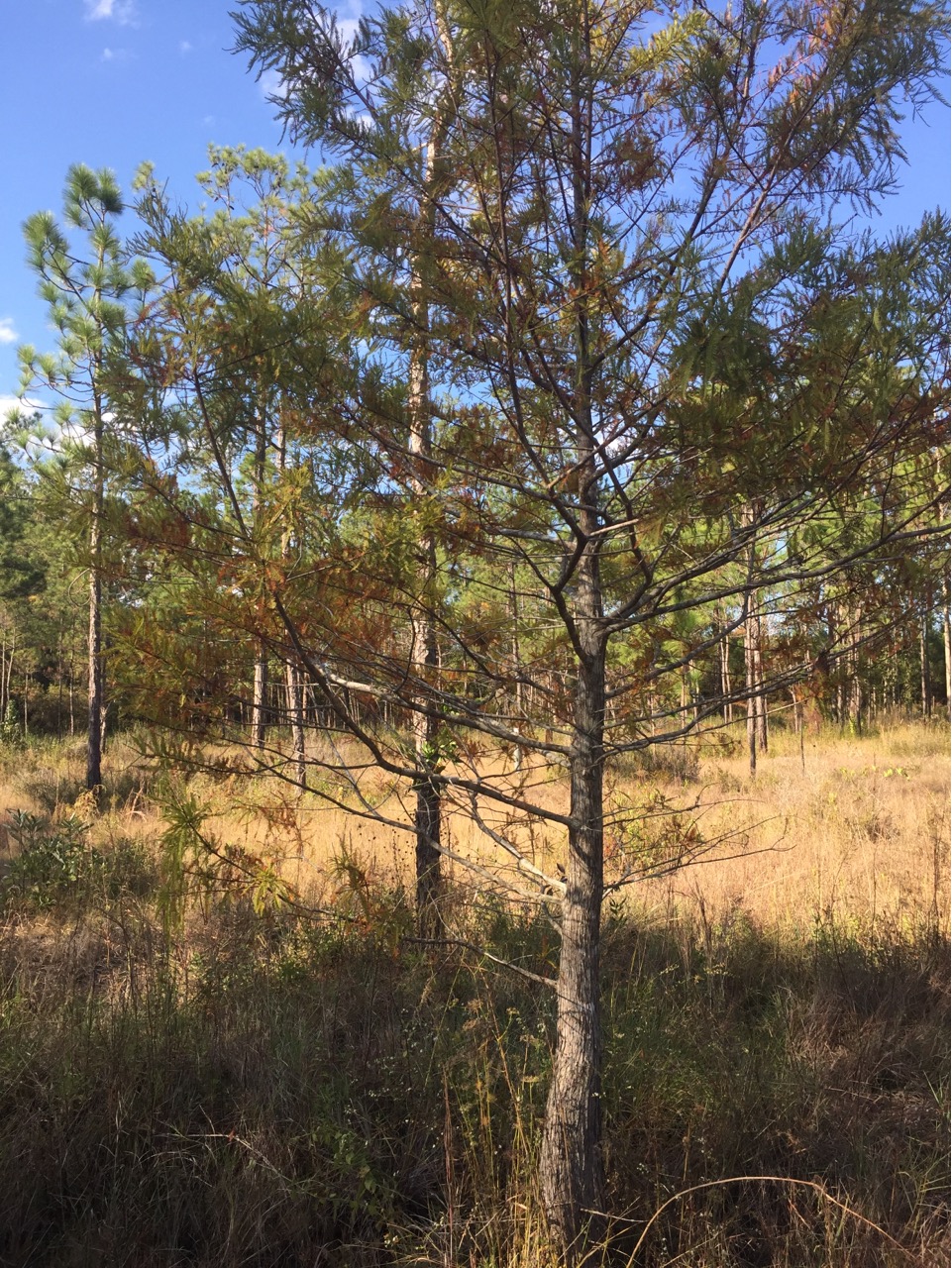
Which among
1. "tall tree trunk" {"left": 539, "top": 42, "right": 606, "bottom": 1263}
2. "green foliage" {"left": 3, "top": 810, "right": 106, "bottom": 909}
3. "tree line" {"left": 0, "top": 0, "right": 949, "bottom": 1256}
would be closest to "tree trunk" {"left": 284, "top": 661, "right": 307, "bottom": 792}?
"tree line" {"left": 0, "top": 0, "right": 949, "bottom": 1256}

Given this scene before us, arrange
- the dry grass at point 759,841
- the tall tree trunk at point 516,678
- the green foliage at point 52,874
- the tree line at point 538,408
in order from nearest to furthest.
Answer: the tree line at point 538,408 < the tall tree trunk at point 516,678 < the dry grass at point 759,841 < the green foliage at point 52,874

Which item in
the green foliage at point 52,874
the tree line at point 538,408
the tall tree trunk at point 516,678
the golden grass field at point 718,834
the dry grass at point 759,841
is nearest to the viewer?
the tree line at point 538,408

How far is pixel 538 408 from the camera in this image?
8.92ft

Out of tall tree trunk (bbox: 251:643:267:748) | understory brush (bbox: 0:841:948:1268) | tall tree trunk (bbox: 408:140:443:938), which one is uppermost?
tall tree trunk (bbox: 408:140:443:938)

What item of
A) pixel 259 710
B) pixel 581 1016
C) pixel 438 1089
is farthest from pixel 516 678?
pixel 438 1089

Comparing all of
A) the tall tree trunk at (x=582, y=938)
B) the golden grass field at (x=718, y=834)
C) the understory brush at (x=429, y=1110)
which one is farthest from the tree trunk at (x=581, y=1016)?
the golden grass field at (x=718, y=834)

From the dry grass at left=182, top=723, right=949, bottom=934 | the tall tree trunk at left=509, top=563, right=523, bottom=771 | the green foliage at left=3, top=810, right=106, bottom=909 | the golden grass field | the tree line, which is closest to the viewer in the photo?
the tree line

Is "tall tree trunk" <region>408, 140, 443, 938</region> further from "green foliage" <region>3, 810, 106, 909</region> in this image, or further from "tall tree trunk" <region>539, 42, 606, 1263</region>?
"green foliage" <region>3, 810, 106, 909</region>

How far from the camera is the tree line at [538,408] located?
6.65 feet

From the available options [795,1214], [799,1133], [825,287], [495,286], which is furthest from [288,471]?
[799,1133]

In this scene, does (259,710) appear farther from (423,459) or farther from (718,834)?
(718,834)

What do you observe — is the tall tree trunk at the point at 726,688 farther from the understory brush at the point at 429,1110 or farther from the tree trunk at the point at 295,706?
the tree trunk at the point at 295,706

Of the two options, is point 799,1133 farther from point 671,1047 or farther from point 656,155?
point 656,155

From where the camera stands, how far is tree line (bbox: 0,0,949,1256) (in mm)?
2027
